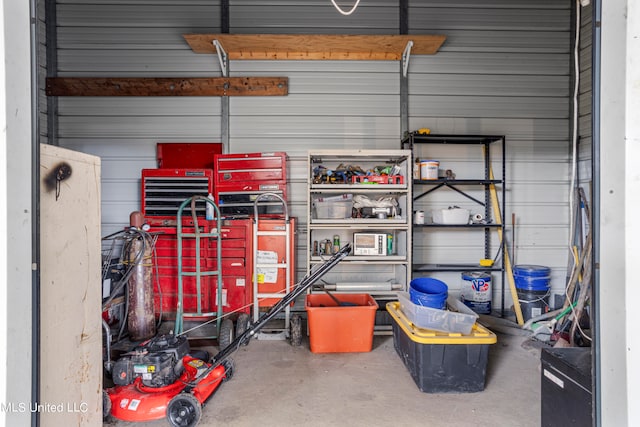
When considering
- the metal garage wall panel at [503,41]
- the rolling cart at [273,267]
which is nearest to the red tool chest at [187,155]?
the rolling cart at [273,267]

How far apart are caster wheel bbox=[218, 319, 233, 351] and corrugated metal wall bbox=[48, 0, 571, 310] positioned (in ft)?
4.13

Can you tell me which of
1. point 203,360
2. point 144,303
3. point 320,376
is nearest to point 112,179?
point 144,303

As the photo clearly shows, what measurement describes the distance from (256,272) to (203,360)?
40.4 inches

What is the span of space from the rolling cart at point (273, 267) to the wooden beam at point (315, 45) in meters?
1.67

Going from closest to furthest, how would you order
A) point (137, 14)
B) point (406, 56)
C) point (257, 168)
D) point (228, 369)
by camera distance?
1. point (228, 369)
2. point (257, 168)
3. point (406, 56)
4. point (137, 14)

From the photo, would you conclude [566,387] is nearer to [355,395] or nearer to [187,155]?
[355,395]

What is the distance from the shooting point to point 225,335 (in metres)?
3.09

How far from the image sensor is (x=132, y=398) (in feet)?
6.75

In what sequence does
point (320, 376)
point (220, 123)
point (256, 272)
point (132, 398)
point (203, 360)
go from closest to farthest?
1. point (132, 398)
2. point (203, 360)
3. point (320, 376)
4. point (256, 272)
5. point (220, 123)

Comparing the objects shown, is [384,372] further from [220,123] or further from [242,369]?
→ [220,123]

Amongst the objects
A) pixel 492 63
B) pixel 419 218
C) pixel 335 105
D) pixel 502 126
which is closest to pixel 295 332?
pixel 419 218

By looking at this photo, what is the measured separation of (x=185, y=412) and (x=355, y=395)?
1.12 m

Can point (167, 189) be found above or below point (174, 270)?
above

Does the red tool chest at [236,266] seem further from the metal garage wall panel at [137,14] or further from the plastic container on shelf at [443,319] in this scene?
the metal garage wall panel at [137,14]
